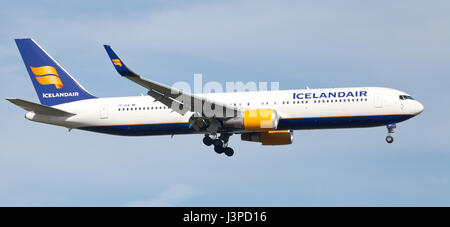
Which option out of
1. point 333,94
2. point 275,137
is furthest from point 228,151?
point 333,94

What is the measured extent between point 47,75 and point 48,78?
10.2 inches

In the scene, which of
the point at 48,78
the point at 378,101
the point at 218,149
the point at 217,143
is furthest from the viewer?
the point at 48,78

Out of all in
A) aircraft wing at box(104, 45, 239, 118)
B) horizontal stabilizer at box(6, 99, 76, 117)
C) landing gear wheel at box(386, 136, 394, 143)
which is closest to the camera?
aircraft wing at box(104, 45, 239, 118)

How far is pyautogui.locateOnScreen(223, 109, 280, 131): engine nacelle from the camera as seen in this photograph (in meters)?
45.8

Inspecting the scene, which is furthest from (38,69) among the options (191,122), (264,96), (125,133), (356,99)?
(356,99)

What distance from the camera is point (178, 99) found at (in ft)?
150

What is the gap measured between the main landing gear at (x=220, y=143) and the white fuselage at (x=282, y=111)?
1992 millimetres

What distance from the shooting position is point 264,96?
48312 millimetres

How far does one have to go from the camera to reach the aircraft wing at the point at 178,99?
135 ft

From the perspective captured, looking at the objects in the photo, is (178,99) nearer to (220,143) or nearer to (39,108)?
(220,143)

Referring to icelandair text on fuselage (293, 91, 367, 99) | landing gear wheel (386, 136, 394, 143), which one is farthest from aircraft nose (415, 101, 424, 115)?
icelandair text on fuselage (293, 91, 367, 99)

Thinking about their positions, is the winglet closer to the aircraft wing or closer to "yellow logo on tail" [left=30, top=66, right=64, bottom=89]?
the aircraft wing

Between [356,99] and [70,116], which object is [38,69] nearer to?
[70,116]

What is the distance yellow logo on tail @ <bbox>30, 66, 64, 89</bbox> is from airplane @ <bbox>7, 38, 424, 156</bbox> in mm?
1061
